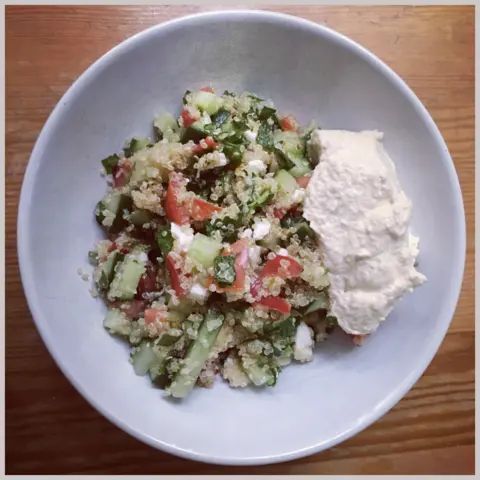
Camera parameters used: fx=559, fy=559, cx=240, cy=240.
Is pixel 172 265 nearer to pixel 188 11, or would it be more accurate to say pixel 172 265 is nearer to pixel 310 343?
pixel 310 343

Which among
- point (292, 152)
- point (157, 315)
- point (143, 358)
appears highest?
point (292, 152)

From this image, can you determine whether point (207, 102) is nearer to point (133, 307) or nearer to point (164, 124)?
point (164, 124)

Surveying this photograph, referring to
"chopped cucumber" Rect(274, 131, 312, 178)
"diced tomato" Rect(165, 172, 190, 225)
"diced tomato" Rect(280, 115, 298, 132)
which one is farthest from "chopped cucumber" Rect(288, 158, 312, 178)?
"diced tomato" Rect(165, 172, 190, 225)

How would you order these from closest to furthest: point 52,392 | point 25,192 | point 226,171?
point 25,192
point 226,171
point 52,392

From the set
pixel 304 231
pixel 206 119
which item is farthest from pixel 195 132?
pixel 304 231

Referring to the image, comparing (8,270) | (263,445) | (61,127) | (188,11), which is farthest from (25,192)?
(263,445)

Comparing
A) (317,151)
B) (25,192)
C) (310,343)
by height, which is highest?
(317,151)

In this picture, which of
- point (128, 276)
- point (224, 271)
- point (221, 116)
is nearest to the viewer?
point (224, 271)
